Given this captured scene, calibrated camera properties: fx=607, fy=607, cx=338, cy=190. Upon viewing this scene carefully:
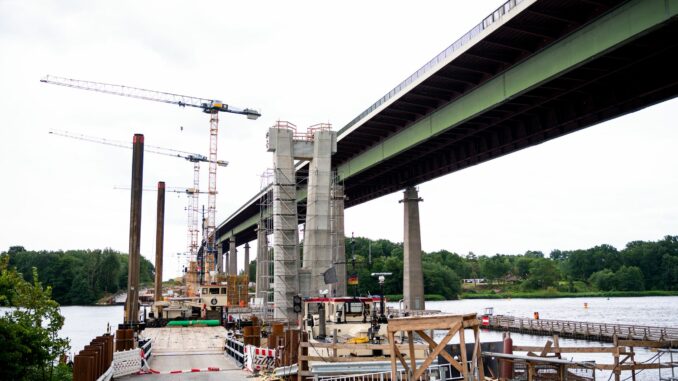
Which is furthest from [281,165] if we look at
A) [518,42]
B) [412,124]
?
[518,42]

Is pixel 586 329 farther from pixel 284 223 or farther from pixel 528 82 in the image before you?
pixel 528 82

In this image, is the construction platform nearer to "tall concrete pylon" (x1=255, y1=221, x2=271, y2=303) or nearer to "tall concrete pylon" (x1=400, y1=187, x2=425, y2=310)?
"tall concrete pylon" (x1=255, y1=221, x2=271, y2=303)

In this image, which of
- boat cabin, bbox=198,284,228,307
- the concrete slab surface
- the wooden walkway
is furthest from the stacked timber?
boat cabin, bbox=198,284,228,307

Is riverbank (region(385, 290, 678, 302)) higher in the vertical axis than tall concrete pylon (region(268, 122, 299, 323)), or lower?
lower

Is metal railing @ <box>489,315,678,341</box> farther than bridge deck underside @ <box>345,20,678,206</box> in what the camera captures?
Yes

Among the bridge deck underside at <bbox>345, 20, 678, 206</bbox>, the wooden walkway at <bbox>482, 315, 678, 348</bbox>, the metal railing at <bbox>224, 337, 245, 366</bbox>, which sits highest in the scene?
the bridge deck underside at <bbox>345, 20, 678, 206</bbox>

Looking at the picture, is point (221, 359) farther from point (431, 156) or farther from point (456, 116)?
point (431, 156)

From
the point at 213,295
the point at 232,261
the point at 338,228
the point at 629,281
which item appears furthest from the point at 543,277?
the point at 213,295

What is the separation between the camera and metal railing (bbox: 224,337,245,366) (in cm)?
2878

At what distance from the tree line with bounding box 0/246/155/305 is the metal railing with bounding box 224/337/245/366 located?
148 meters

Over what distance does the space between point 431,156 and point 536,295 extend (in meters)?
121

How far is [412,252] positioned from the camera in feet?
248

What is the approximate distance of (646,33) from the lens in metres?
29.8

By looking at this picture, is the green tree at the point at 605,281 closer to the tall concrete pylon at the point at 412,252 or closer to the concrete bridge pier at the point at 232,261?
the concrete bridge pier at the point at 232,261
